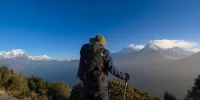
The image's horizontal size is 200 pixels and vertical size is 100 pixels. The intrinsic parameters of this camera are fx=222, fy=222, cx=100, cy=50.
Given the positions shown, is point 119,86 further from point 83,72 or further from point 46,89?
point 46,89

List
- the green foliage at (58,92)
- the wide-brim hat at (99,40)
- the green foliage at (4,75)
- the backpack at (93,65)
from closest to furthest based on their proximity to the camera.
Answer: the backpack at (93,65) → the wide-brim hat at (99,40) → the green foliage at (4,75) → the green foliage at (58,92)

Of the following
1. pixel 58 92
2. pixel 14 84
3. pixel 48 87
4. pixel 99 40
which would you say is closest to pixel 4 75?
pixel 14 84

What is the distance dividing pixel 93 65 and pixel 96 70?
0.16 metres

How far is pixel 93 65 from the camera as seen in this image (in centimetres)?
590

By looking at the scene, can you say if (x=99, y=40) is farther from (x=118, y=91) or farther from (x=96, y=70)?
(x=118, y=91)

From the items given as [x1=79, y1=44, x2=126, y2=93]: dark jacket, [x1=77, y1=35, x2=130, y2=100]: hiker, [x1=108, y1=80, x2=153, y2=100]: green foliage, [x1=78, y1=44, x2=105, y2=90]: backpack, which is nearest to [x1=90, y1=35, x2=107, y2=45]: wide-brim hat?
[x1=77, y1=35, x2=130, y2=100]: hiker

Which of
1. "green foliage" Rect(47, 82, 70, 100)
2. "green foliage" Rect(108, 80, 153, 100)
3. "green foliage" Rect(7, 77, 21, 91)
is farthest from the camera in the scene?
"green foliage" Rect(47, 82, 70, 100)

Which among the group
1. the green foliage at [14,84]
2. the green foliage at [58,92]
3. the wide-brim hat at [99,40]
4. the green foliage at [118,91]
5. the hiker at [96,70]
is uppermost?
the wide-brim hat at [99,40]

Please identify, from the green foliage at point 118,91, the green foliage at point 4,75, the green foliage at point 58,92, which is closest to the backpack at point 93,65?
Answer: the green foliage at point 118,91

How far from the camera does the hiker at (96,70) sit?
5.89m

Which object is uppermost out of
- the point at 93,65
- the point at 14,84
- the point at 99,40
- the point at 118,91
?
the point at 99,40

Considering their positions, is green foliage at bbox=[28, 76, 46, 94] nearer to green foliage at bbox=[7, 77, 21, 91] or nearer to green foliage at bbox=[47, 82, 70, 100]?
green foliage at bbox=[47, 82, 70, 100]

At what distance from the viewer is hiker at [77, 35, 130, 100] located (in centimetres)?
589

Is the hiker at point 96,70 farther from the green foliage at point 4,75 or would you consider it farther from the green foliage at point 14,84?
the green foliage at point 4,75
